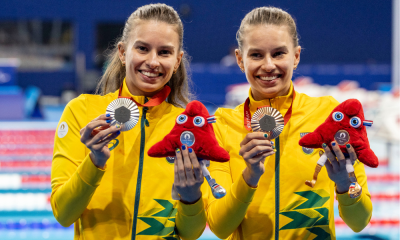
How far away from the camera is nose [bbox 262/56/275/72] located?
1.44 meters

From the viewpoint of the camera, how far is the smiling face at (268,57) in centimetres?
146

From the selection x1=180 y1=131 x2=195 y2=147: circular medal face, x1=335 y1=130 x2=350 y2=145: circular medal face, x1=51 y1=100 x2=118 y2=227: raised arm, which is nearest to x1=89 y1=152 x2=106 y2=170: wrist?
x1=51 y1=100 x2=118 y2=227: raised arm

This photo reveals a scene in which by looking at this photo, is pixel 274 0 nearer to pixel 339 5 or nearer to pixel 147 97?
pixel 339 5

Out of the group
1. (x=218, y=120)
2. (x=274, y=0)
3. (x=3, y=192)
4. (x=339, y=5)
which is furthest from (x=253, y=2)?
(x=218, y=120)

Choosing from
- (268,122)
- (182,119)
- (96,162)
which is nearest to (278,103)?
→ (268,122)

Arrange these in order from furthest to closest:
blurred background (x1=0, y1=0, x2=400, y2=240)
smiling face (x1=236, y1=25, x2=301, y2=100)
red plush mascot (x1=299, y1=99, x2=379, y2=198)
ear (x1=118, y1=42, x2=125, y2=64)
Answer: blurred background (x1=0, y1=0, x2=400, y2=240)
ear (x1=118, y1=42, x2=125, y2=64)
smiling face (x1=236, y1=25, x2=301, y2=100)
red plush mascot (x1=299, y1=99, x2=379, y2=198)

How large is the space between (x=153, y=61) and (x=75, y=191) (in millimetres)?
488

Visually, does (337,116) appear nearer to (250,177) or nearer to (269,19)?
(250,177)

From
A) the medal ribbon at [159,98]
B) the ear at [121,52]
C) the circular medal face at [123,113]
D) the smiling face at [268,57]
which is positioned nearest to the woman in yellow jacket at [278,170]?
the smiling face at [268,57]

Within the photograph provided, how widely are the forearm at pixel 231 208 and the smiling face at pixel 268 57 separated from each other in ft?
1.21

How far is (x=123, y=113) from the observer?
132cm

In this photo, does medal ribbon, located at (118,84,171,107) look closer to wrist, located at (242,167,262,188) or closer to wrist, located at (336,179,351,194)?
wrist, located at (242,167,262,188)

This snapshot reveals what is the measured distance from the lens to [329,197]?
4.89 feet

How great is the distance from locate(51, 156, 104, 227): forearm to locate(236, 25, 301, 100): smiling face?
617 millimetres
